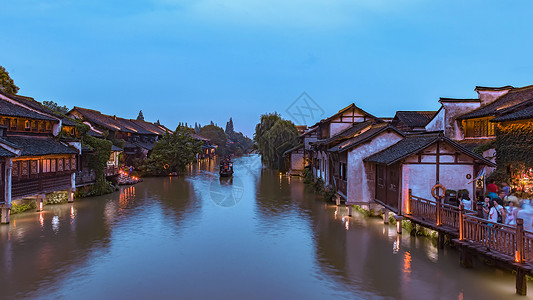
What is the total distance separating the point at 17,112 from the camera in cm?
2717

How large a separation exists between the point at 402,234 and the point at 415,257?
4.09m

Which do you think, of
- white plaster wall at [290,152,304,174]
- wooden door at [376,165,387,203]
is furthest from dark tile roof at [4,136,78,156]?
white plaster wall at [290,152,304,174]

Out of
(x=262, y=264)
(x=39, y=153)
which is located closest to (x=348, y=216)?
(x=262, y=264)

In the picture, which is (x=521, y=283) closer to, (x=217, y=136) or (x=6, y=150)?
Result: (x=6, y=150)

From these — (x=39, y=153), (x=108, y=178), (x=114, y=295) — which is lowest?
(x=114, y=295)

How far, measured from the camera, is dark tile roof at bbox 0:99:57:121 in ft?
85.7

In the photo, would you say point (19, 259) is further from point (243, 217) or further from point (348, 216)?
point (348, 216)

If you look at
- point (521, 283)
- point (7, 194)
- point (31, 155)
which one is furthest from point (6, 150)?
point (521, 283)

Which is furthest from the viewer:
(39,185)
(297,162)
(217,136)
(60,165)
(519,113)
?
(217,136)

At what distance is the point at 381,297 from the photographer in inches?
510

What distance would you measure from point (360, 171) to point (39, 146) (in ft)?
81.6

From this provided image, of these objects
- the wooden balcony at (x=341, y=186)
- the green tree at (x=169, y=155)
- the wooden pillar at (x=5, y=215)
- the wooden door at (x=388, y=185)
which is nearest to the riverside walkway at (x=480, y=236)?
the wooden door at (x=388, y=185)

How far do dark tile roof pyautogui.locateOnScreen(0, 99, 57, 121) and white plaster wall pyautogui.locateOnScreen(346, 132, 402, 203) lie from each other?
2494 cm

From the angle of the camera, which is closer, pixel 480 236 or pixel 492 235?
pixel 492 235
